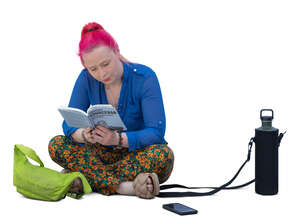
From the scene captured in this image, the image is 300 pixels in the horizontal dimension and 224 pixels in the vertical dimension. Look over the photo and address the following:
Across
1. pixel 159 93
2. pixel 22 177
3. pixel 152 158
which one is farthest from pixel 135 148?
pixel 22 177

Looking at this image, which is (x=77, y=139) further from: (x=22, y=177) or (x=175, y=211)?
(x=175, y=211)

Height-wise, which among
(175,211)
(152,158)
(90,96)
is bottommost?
(175,211)

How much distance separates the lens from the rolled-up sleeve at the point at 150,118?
5418 mm

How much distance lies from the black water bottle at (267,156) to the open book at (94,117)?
1.16m

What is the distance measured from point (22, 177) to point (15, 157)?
21 centimetres

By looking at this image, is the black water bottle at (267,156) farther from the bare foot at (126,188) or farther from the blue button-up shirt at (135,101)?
the bare foot at (126,188)

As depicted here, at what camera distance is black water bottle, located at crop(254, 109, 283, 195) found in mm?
5336

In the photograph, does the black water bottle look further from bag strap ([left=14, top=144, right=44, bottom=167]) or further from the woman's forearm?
bag strap ([left=14, top=144, right=44, bottom=167])

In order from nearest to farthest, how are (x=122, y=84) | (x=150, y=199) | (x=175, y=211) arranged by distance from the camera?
(x=175, y=211), (x=150, y=199), (x=122, y=84)

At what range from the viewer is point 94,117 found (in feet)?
16.8

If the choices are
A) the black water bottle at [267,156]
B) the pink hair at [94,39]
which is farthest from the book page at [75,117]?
the black water bottle at [267,156]

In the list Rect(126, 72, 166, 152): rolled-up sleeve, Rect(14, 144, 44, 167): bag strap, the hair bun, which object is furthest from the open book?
the hair bun

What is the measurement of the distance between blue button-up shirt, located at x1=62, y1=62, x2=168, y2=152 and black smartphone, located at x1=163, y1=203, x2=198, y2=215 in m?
0.66

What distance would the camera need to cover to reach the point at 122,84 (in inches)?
220
